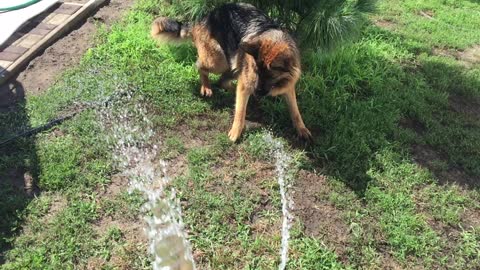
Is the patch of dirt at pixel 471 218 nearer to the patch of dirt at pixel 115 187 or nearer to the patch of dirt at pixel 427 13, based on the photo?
the patch of dirt at pixel 115 187

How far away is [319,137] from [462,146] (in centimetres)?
150

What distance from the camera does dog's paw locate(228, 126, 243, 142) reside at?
409cm

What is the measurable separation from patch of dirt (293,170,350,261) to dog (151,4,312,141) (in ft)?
2.01

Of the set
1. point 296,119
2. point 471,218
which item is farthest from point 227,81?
point 471,218

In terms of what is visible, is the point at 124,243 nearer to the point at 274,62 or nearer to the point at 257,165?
the point at 257,165

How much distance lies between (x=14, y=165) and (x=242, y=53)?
234 cm

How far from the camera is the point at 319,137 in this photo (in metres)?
4.24

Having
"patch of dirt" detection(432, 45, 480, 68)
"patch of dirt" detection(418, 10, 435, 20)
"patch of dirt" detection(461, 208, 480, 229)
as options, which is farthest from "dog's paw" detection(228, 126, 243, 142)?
"patch of dirt" detection(418, 10, 435, 20)

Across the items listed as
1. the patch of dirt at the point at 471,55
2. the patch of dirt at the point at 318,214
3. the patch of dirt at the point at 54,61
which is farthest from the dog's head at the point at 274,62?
the patch of dirt at the point at 471,55

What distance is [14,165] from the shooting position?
3613mm

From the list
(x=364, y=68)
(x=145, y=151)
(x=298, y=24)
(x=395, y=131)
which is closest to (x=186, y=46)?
(x=298, y=24)

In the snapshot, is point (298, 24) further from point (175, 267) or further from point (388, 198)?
point (175, 267)

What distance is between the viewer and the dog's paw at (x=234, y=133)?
13.4 ft

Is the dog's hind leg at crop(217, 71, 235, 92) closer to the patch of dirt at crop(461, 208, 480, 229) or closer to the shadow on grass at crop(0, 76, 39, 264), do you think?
the shadow on grass at crop(0, 76, 39, 264)
